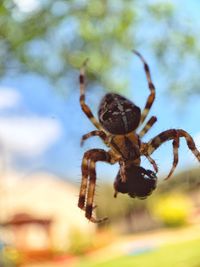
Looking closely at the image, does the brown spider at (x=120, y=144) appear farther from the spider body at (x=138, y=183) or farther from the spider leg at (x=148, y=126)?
the spider leg at (x=148, y=126)

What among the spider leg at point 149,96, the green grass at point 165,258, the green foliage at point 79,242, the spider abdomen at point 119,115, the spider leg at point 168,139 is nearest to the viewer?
the spider leg at point 168,139

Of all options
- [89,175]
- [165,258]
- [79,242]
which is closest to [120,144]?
[89,175]

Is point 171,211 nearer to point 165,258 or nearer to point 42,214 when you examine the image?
point 42,214

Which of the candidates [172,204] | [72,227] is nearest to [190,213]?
[172,204]

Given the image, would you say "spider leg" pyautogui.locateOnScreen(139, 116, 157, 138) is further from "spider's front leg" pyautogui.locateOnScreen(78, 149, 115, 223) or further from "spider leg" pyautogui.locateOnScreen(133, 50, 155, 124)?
"spider's front leg" pyautogui.locateOnScreen(78, 149, 115, 223)

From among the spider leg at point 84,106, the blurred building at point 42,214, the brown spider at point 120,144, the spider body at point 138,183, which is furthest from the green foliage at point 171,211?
the spider body at point 138,183

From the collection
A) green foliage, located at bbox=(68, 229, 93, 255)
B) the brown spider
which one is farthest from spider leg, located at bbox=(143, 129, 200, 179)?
green foliage, located at bbox=(68, 229, 93, 255)

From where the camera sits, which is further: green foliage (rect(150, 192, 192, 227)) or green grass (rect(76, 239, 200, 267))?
green foliage (rect(150, 192, 192, 227))
